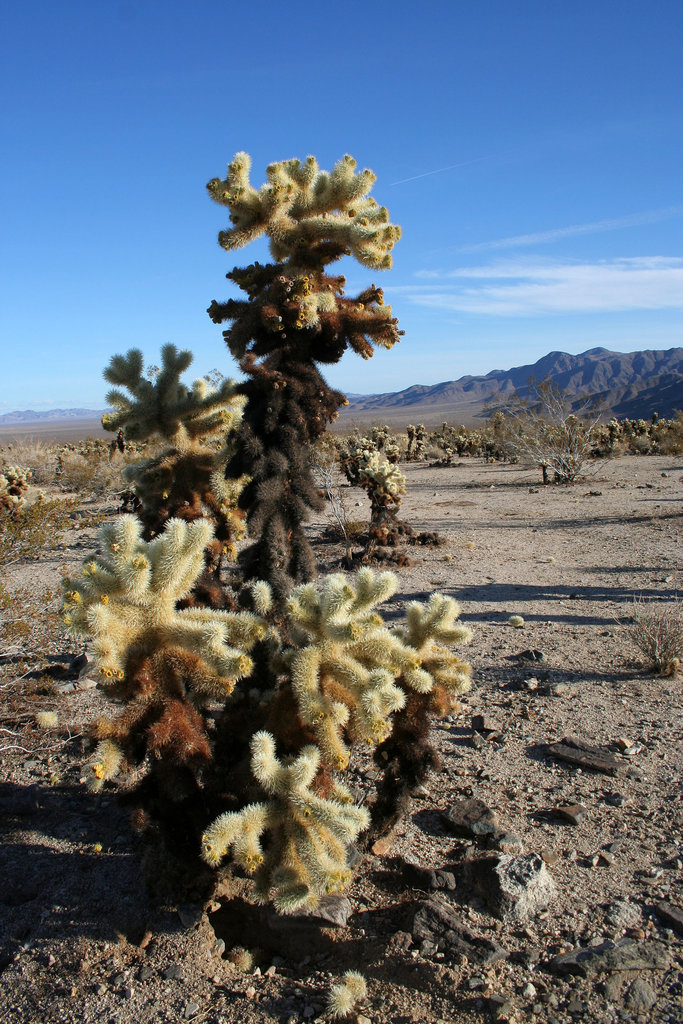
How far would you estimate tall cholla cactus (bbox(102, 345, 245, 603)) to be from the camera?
13.5 feet

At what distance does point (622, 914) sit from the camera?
2.89 m

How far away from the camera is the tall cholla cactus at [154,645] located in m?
2.53

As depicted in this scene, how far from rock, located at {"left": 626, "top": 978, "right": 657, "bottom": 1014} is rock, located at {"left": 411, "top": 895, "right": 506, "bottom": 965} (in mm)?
471

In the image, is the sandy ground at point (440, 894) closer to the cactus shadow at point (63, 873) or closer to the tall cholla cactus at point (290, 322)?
the cactus shadow at point (63, 873)

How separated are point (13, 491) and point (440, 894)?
13289 millimetres

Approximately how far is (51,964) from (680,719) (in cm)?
404

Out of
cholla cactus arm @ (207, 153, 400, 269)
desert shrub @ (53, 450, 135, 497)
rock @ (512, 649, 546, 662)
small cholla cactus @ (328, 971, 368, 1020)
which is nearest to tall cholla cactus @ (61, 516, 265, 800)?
small cholla cactus @ (328, 971, 368, 1020)

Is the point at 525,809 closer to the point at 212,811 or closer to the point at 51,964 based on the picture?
the point at 212,811

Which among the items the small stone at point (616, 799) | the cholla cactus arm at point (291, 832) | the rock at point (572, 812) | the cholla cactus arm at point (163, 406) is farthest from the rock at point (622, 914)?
the cholla cactus arm at point (163, 406)

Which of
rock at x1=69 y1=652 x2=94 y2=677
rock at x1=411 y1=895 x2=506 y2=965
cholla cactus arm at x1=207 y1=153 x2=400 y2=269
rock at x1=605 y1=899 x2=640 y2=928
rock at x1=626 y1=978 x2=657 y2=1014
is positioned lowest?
rock at x1=605 y1=899 x2=640 y2=928

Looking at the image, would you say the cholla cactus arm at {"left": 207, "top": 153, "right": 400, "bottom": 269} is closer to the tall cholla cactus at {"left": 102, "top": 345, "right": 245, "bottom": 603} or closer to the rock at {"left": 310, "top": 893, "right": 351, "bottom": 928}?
the tall cholla cactus at {"left": 102, "top": 345, "right": 245, "bottom": 603}

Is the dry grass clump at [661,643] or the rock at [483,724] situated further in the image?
the dry grass clump at [661,643]

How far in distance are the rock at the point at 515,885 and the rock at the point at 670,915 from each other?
43cm

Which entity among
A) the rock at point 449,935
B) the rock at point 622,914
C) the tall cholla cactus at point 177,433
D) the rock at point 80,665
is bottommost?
the rock at point 622,914
